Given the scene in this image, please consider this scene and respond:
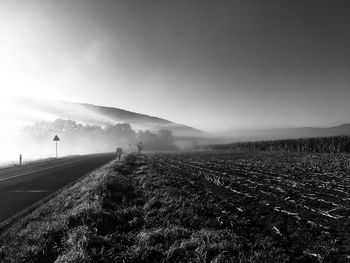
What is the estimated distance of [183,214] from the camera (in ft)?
23.8

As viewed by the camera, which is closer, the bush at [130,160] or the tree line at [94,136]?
the bush at [130,160]

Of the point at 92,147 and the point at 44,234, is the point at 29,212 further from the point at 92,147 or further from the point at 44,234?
the point at 92,147

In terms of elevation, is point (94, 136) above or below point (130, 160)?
above

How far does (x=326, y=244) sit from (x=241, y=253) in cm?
190

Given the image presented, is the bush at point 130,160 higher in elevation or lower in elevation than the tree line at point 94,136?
lower

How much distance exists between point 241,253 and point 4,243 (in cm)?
509

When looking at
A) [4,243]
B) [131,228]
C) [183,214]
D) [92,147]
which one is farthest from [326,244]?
[92,147]

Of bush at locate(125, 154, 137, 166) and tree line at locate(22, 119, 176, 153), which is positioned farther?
tree line at locate(22, 119, 176, 153)

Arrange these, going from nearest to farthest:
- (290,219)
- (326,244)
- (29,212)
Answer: (326,244)
(290,219)
(29,212)

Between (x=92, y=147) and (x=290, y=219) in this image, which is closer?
(x=290, y=219)

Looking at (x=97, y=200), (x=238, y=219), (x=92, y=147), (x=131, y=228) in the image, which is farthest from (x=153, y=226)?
(x=92, y=147)

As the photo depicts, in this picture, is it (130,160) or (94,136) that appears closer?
(130,160)

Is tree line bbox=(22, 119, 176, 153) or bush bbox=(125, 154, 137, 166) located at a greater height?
tree line bbox=(22, 119, 176, 153)

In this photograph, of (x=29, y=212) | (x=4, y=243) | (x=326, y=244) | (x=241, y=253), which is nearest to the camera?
(x=241, y=253)
